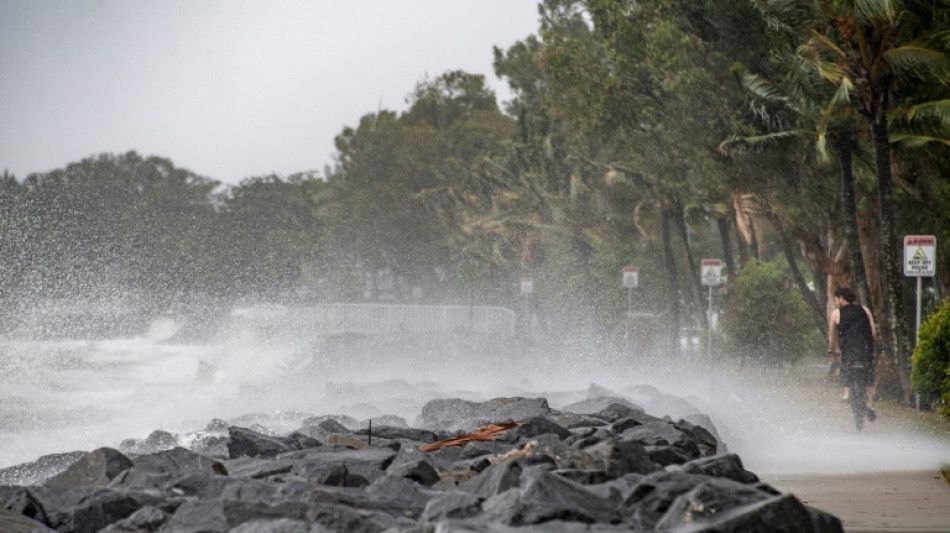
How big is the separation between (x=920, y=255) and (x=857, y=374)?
6.51m

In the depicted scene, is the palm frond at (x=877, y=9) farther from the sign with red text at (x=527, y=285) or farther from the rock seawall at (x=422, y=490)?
the sign with red text at (x=527, y=285)

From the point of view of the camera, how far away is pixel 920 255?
70.7 feet

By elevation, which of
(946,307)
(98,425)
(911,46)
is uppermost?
(911,46)

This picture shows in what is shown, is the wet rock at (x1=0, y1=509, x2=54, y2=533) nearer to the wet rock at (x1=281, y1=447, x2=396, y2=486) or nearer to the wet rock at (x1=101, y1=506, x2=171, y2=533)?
the wet rock at (x1=101, y1=506, x2=171, y2=533)

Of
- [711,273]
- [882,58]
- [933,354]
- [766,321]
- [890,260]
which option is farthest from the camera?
[711,273]

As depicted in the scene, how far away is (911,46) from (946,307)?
5.21m

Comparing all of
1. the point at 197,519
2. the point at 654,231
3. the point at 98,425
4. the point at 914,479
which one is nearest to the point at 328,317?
the point at 654,231

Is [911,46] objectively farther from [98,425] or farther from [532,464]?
[532,464]

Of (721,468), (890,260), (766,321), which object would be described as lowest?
(721,468)

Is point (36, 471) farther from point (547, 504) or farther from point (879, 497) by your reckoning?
point (879, 497)

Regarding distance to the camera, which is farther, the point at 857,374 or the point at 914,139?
the point at 914,139

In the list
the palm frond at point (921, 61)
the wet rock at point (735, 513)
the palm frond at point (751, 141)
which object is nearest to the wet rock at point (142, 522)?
the wet rock at point (735, 513)

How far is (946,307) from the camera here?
1764cm

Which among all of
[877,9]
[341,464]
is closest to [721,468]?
[341,464]
